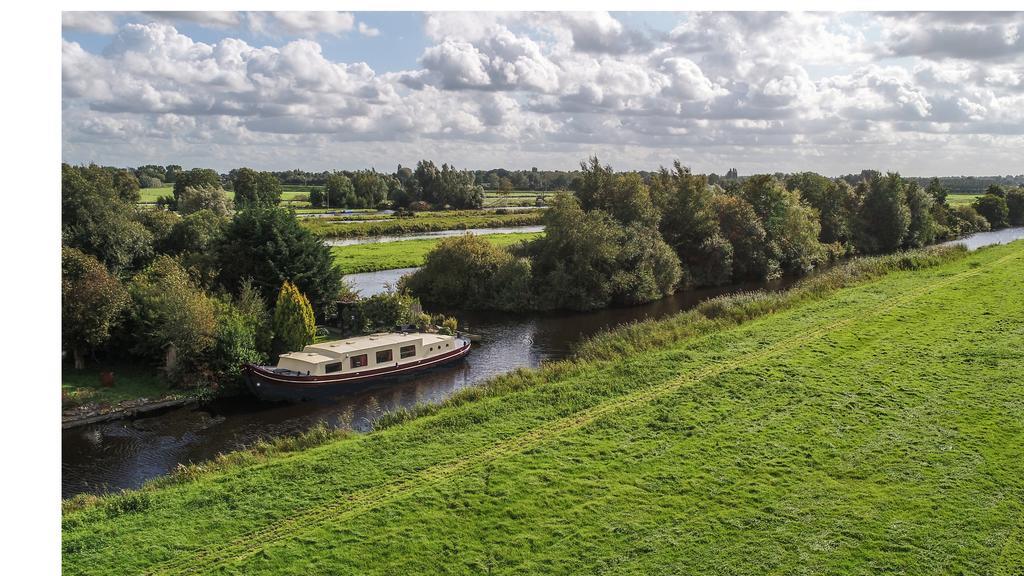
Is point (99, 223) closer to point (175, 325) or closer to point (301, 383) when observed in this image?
point (175, 325)

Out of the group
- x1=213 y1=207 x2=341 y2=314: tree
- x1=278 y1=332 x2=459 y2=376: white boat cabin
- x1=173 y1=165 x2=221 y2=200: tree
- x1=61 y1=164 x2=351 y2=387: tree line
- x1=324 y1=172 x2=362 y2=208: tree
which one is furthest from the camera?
x1=324 y1=172 x2=362 y2=208: tree

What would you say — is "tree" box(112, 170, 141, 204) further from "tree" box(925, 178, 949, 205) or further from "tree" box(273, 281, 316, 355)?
"tree" box(925, 178, 949, 205)

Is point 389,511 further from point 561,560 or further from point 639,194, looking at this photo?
point 639,194

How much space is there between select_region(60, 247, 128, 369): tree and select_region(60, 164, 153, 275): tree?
9422mm

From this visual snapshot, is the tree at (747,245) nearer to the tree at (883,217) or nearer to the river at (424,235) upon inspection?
the tree at (883,217)

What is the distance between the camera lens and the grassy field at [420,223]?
3075 inches

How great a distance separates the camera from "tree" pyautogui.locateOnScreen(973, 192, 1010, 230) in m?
98.2

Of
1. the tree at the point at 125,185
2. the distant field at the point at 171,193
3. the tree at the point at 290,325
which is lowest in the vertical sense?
the tree at the point at 290,325

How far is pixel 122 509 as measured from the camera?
1481 centimetres

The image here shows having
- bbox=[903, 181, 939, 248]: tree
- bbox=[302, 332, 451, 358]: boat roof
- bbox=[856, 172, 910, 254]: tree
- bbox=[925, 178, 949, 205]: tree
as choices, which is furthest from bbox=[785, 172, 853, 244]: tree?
bbox=[302, 332, 451, 358]: boat roof

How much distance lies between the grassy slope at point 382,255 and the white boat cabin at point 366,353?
66.1 ft

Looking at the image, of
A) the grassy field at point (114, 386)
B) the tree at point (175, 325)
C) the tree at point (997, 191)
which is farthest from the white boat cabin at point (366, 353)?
the tree at point (997, 191)

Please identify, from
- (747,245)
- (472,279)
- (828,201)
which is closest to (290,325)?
(472,279)

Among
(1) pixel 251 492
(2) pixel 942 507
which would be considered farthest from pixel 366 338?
(2) pixel 942 507
